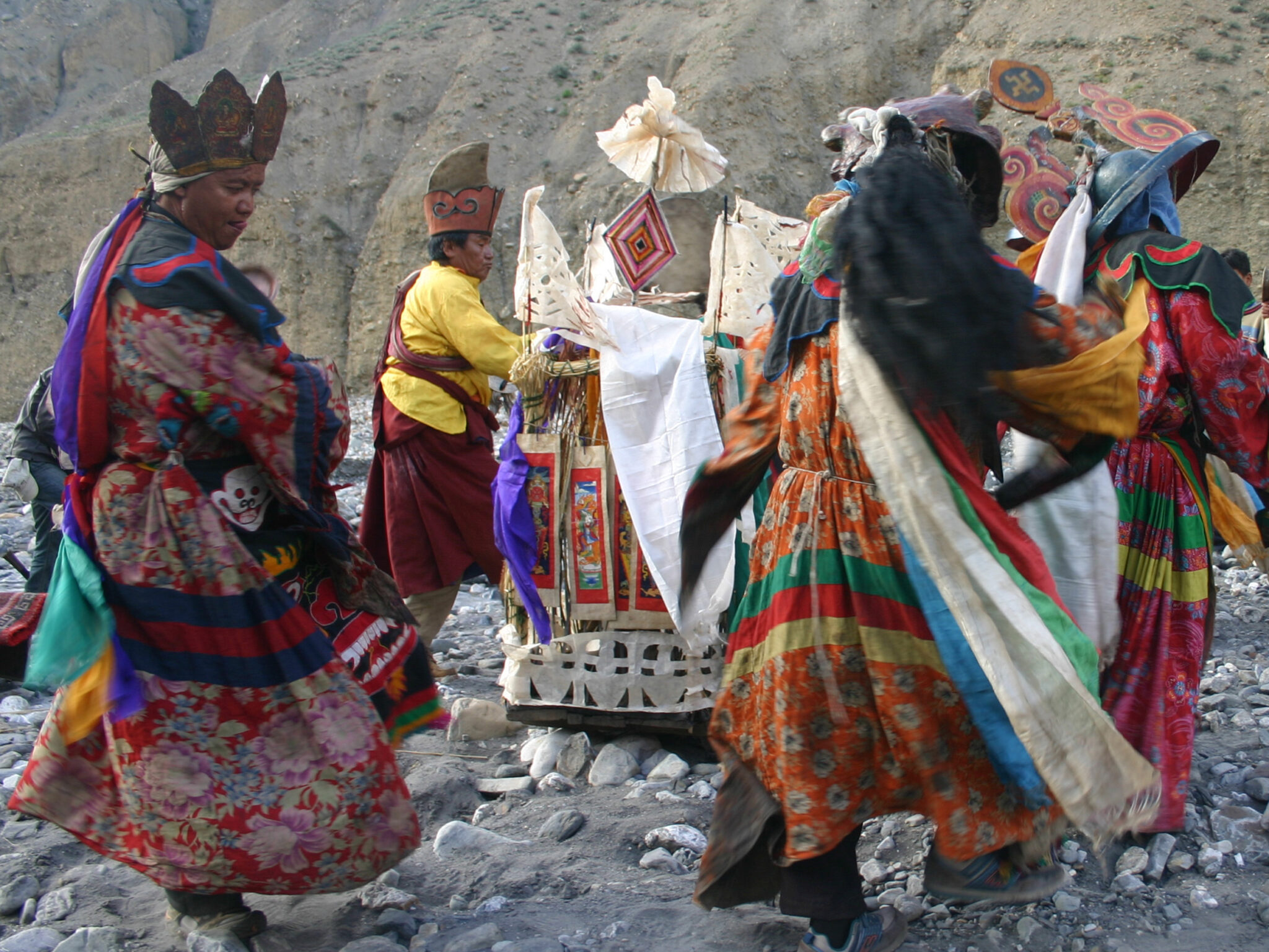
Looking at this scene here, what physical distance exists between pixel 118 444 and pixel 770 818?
65.0 inches

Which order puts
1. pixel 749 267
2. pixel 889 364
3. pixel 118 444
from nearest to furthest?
1. pixel 889 364
2. pixel 118 444
3. pixel 749 267

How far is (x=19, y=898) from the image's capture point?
2773 mm

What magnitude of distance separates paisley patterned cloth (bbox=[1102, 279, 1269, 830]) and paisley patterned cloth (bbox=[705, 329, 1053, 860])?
1088mm

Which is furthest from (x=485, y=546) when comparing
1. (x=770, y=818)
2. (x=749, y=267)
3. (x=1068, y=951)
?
(x=1068, y=951)

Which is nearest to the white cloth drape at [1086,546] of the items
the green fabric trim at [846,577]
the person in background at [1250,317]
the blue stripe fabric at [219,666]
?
the green fabric trim at [846,577]

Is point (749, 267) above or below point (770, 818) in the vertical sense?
above

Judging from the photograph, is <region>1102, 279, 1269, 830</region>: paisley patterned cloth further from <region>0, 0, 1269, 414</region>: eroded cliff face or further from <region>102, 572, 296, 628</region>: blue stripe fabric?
<region>0, 0, 1269, 414</region>: eroded cliff face

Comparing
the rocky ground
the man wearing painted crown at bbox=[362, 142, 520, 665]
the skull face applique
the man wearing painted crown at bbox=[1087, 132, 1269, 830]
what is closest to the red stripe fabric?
the rocky ground

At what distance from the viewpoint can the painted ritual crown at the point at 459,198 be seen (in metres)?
4.57

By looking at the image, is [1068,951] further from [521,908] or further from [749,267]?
[749,267]

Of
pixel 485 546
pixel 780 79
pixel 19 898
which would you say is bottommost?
pixel 19 898

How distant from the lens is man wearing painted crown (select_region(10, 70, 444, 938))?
7.65ft

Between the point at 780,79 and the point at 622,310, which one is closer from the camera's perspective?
the point at 622,310

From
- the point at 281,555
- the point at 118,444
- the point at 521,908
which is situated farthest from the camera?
the point at 521,908
